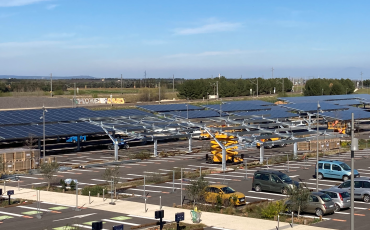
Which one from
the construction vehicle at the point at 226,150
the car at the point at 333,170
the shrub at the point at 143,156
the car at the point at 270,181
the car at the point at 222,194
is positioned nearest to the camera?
the car at the point at 222,194

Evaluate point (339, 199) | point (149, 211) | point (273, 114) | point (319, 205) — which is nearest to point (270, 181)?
point (339, 199)

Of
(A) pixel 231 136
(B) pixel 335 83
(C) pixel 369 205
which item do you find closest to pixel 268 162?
(A) pixel 231 136

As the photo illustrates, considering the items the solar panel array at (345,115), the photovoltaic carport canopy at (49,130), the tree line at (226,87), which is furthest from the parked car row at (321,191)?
the tree line at (226,87)

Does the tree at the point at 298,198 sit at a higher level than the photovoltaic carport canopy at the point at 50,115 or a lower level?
lower

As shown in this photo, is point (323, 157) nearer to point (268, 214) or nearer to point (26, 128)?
point (268, 214)

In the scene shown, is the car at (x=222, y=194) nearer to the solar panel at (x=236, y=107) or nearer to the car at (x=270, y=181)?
the car at (x=270, y=181)

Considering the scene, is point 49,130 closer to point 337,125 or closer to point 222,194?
point 222,194

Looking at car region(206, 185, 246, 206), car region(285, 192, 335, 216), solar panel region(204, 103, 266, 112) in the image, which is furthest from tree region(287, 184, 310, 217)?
solar panel region(204, 103, 266, 112)
